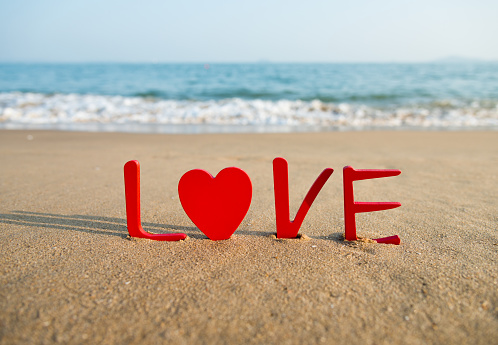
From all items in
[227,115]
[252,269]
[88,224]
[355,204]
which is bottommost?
[252,269]

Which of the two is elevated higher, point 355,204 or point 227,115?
point 227,115

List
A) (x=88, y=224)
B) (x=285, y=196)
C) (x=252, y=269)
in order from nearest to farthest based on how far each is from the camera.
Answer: (x=252, y=269), (x=285, y=196), (x=88, y=224)

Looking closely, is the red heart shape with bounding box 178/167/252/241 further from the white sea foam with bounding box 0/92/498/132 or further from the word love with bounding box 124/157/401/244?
the white sea foam with bounding box 0/92/498/132

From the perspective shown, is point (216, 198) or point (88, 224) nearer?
point (216, 198)

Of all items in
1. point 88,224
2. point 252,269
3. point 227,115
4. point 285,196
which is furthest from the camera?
point 227,115

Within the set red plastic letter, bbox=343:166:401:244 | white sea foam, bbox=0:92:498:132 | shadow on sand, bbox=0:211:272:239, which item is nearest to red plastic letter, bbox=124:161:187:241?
shadow on sand, bbox=0:211:272:239

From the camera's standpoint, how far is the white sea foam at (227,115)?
9.74 m

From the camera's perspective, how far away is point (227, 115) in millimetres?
11289

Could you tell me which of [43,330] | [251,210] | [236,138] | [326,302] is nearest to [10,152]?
[236,138]

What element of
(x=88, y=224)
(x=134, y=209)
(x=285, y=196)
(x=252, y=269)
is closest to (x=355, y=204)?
(x=285, y=196)

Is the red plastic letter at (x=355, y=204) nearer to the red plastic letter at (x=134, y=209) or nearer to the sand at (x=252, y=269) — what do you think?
the sand at (x=252, y=269)

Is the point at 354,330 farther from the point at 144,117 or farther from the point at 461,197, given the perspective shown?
the point at 144,117

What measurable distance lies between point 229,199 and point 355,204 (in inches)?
32.7

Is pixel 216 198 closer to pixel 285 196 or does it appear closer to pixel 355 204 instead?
pixel 285 196
